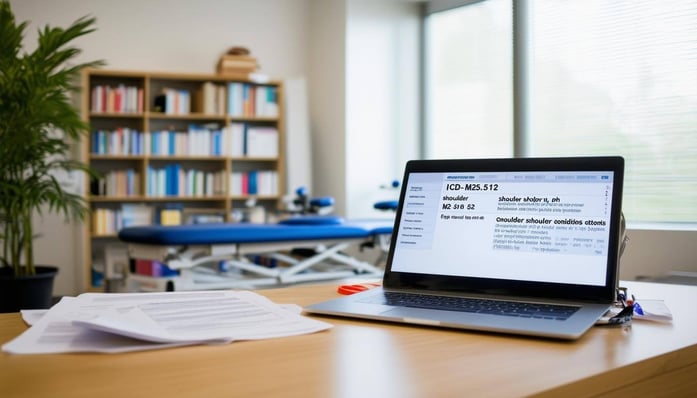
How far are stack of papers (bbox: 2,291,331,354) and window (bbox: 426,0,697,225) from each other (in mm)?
3455

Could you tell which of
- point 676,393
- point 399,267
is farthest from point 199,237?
point 676,393

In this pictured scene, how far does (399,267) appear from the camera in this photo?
1186mm

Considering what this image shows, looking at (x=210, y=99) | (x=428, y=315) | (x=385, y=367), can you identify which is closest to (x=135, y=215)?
(x=210, y=99)

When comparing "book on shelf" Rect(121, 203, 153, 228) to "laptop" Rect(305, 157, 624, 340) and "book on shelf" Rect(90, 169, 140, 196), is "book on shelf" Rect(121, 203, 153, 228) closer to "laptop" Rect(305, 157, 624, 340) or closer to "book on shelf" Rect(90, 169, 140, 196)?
"book on shelf" Rect(90, 169, 140, 196)

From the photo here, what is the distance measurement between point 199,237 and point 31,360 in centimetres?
296

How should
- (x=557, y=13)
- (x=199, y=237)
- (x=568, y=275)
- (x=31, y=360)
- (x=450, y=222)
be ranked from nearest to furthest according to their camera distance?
(x=31, y=360) < (x=568, y=275) < (x=450, y=222) < (x=199, y=237) < (x=557, y=13)

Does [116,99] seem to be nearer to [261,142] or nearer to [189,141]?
[189,141]

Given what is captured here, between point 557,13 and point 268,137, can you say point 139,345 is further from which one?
point 268,137

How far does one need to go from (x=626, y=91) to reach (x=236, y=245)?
2.48m

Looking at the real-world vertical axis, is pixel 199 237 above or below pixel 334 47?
below

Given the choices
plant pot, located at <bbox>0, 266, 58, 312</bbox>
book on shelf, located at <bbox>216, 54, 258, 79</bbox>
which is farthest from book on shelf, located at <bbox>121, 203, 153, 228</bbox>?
plant pot, located at <bbox>0, 266, 58, 312</bbox>

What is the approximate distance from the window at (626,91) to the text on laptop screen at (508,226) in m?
3.13

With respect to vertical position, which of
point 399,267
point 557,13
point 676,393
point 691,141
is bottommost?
point 676,393

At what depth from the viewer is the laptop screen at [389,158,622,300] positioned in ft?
3.43
